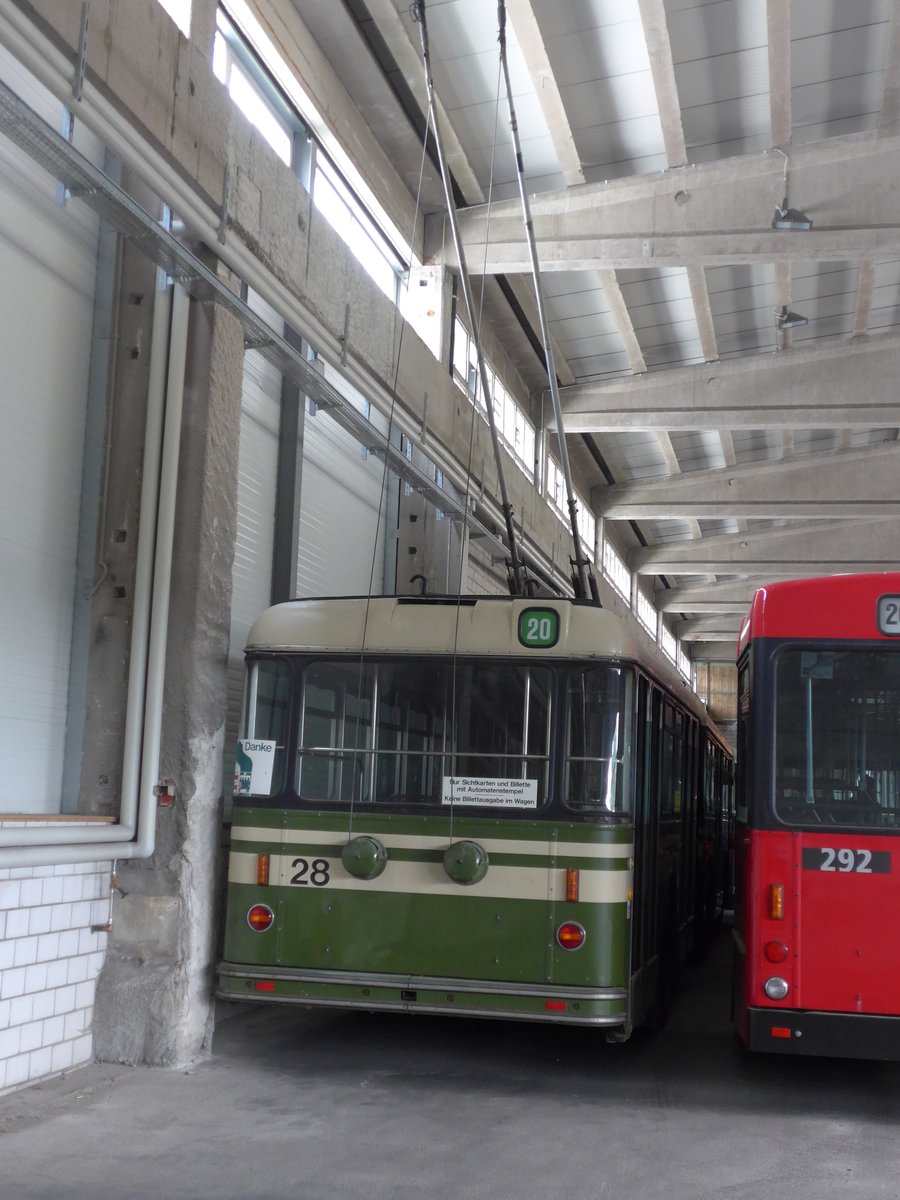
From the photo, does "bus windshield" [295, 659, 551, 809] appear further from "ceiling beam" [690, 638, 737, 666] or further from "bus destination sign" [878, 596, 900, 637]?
"ceiling beam" [690, 638, 737, 666]

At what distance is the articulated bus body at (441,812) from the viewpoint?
7059 mm

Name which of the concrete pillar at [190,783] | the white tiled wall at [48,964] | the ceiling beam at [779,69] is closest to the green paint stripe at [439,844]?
the concrete pillar at [190,783]

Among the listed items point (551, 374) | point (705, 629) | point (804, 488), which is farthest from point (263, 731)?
point (705, 629)

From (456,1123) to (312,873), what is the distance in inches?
64.2

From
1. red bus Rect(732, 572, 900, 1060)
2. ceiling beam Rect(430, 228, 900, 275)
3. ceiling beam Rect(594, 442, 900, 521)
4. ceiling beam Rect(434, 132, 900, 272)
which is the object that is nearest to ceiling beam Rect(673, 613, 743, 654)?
ceiling beam Rect(594, 442, 900, 521)

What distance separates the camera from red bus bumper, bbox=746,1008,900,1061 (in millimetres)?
6508

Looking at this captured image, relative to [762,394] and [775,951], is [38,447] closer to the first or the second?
[775,951]

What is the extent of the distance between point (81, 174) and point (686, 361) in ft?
44.2

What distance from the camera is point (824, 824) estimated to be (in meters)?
6.75

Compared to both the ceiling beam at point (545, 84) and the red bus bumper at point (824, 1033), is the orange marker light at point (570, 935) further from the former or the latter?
the ceiling beam at point (545, 84)

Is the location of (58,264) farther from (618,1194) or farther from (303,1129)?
(618,1194)

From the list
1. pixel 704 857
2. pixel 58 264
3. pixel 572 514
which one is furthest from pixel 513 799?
pixel 704 857

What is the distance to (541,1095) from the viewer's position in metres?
7.05

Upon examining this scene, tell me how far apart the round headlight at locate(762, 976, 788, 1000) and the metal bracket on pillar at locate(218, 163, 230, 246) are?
5.20 metres
